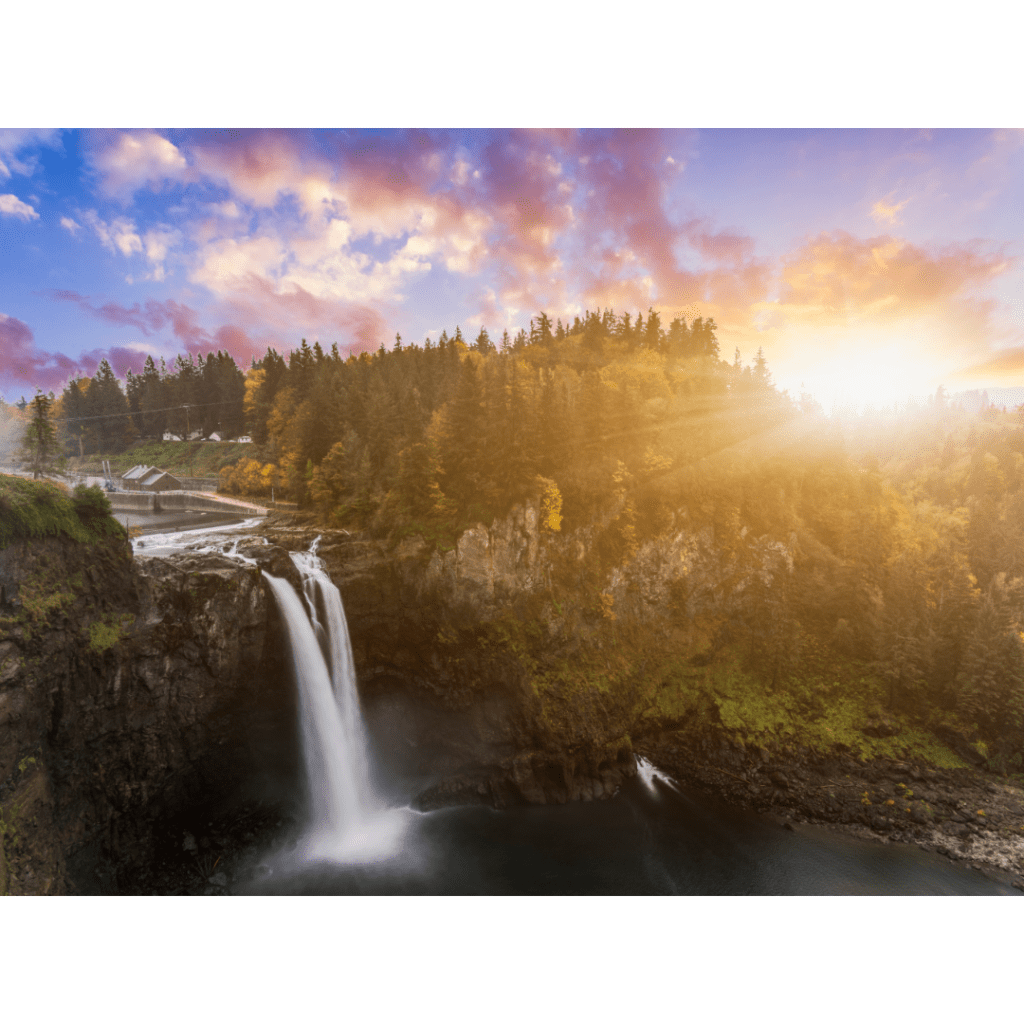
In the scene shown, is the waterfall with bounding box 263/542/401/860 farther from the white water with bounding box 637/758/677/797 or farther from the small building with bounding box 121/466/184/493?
the white water with bounding box 637/758/677/797

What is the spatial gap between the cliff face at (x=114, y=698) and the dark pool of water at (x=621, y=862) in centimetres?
288

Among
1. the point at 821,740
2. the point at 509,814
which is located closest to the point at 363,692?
the point at 509,814

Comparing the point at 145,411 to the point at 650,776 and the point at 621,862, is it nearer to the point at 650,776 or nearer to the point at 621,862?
the point at 621,862

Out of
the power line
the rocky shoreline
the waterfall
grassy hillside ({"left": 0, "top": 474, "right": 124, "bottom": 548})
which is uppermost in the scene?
the power line

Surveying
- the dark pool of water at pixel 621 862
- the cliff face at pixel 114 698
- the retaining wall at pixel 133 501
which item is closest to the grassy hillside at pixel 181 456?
the retaining wall at pixel 133 501

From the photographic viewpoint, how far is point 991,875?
10.0 metres

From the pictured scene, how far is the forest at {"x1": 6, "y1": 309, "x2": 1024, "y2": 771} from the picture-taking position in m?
12.8

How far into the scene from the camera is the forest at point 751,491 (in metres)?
12.8

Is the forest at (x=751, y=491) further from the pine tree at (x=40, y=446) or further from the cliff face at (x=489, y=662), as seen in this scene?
the pine tree at (x=40, y=446)

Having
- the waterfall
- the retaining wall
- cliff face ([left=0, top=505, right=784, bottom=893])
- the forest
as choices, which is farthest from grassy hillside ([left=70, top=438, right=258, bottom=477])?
the waterfall

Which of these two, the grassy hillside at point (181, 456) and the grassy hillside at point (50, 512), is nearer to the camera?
the grassy hillside at point (50, 512)

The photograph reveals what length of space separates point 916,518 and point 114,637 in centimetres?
2439

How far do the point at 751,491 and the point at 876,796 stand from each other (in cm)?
983

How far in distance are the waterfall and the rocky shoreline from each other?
8.84m
